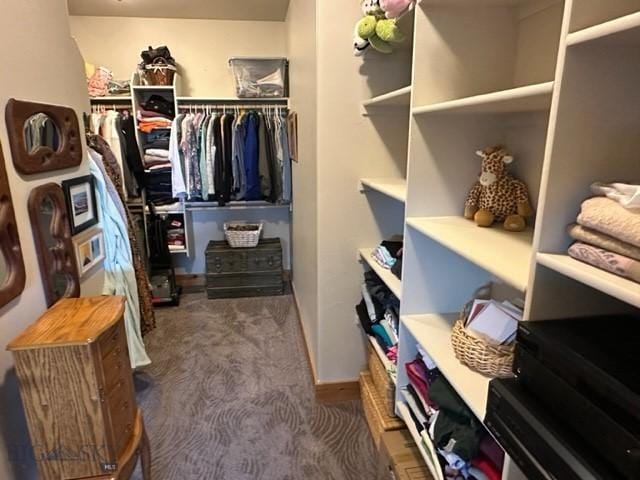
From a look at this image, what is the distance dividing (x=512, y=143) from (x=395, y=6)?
615 mm

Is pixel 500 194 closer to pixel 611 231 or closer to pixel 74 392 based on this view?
pixel 611 231

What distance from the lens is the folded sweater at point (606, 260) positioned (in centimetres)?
58

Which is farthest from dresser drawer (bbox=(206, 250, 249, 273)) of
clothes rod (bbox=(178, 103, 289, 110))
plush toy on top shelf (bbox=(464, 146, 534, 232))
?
plush toy on top shelf (bbox=(464, 146, 534, 232))

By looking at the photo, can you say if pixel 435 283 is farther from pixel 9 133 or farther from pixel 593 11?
pixel 9 133

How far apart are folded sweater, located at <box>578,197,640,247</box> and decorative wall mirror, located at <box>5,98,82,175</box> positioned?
163 cm

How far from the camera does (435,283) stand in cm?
144

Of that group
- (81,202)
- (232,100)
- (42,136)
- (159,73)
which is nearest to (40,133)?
(42,136)

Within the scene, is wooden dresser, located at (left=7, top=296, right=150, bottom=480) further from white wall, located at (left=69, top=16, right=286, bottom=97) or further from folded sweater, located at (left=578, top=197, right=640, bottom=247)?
white wall, located at (left=69, top=16, right=286, bottom=97)

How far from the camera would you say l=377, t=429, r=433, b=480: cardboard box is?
54.6 inches

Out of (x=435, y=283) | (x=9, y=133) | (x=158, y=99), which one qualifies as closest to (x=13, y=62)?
(x=9, y=133)

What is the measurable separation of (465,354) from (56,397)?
125 centimetres

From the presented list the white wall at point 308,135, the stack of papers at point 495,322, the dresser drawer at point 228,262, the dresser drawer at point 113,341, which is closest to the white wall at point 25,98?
the dresser drawer at point 113,341

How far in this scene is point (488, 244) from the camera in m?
1.07

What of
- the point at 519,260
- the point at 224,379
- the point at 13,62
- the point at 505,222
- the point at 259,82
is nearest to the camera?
the point at 519,260
